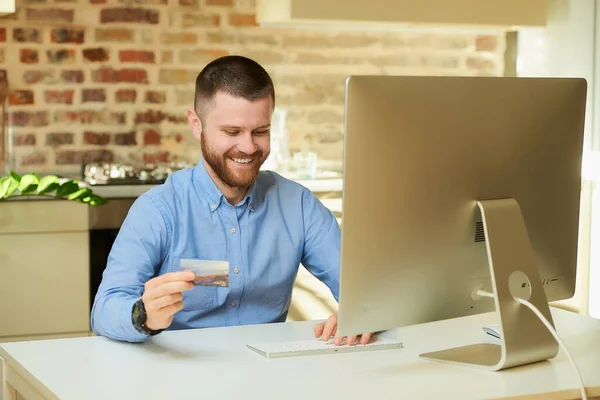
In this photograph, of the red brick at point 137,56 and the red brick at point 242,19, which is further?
the red brick at point 242,19

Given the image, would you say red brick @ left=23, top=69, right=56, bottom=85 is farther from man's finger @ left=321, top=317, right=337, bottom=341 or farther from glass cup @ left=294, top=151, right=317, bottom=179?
man's finger @ left=321, top=317, right=337, bottom=341

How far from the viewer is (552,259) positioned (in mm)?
1881

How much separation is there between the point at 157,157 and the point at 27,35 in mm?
775

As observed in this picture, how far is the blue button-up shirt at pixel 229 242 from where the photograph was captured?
209 centimetres

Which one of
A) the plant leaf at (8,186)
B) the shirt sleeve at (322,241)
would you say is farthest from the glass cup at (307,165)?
the shirt sleeve at (322,241)

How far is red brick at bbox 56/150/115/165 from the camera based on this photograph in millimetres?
4137

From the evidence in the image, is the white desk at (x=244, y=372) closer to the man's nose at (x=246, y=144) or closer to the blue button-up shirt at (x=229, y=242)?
the blue button-up shirt at (x=229, y=242)

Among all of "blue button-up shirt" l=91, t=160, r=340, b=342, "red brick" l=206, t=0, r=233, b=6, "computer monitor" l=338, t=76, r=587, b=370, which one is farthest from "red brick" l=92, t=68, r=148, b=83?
"computer monitor" l=338, t=76, r=587, b=370

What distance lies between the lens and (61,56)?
410 centimetres

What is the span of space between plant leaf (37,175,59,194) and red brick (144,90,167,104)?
2.60 feet

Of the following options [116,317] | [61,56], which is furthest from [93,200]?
[116,317]

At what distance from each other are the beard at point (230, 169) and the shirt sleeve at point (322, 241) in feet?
0.73

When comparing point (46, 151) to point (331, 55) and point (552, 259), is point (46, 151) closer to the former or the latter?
point (331, 55)

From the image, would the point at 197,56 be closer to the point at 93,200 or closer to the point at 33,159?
the point at 33,159
